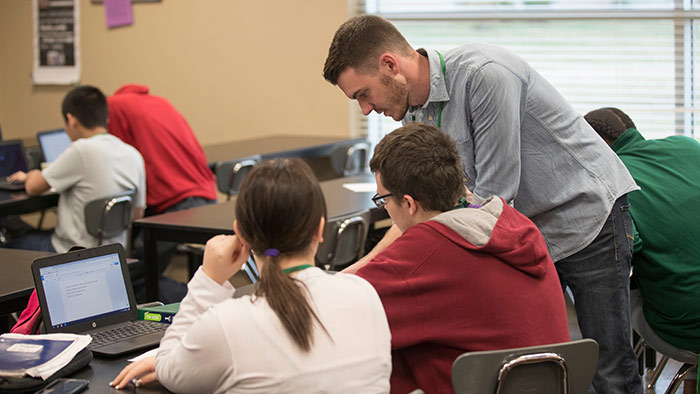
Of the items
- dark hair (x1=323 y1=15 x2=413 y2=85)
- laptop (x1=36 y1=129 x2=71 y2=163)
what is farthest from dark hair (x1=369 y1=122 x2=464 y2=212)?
laptop (x1=36 y1=129 x2=71 y2=163)

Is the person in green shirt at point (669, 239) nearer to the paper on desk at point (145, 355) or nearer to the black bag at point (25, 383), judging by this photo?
the paper on desk at point (145, 355)

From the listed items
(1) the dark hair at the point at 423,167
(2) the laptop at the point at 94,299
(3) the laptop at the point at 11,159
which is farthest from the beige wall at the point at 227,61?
(1) the dark hair at the point at 423,167

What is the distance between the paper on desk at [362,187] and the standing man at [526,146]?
5.68 ft

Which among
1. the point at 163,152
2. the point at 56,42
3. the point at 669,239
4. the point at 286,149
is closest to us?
the point at 669,239

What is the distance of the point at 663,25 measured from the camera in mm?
4996

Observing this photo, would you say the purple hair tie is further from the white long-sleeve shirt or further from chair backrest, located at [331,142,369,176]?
chair backrest, located at [331,142,369,176]

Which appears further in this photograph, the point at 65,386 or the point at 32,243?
the point at 32,243

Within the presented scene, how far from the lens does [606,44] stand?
516 centimetres

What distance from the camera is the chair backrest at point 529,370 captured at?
1.61m

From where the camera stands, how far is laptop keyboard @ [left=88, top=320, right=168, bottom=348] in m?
1.88

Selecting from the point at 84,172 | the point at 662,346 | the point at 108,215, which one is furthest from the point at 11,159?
the point at 662,346

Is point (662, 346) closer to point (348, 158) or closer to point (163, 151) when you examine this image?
point (163, 151)

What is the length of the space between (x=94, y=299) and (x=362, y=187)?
226 centimetres

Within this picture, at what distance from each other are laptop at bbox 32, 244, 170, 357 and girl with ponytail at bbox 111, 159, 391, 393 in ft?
1.53
